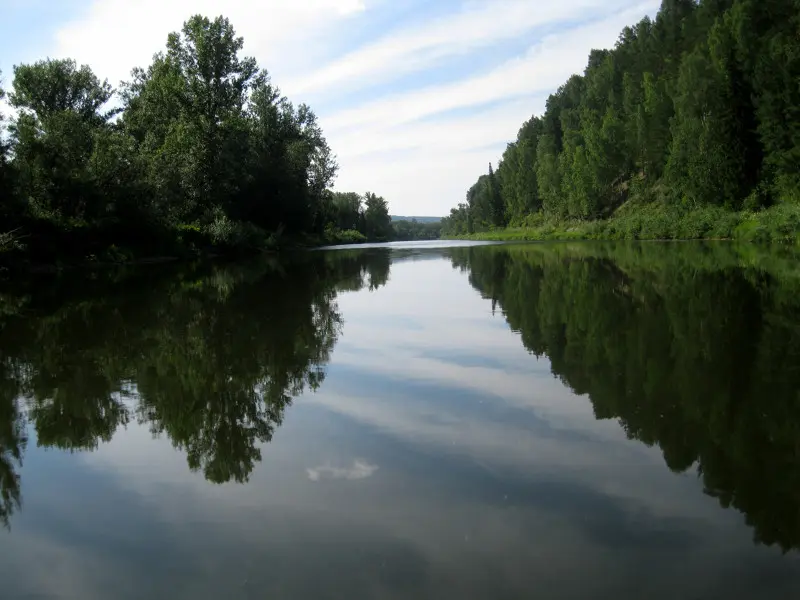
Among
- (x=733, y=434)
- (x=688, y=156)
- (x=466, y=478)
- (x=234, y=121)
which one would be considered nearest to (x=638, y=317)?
(x=733, y=434)

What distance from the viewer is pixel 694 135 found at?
201 feet

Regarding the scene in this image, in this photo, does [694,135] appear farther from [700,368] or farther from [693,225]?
[700,368]

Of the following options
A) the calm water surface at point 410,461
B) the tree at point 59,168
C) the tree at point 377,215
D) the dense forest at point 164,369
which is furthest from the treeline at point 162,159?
the tree at point 377,215

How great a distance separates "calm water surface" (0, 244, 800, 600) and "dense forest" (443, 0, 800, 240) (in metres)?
37.6

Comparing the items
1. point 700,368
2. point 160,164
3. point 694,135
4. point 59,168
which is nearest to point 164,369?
point 700,368

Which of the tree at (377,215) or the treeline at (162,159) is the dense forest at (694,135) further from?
the tree at (377,215)

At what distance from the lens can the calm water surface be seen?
13.1ft

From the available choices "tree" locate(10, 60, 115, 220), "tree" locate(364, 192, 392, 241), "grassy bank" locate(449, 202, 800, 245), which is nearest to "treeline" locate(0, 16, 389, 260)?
"tree" locate(10, 60, 115, 220)

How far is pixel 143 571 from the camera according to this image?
13.4 ft

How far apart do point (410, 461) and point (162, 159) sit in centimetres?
4646

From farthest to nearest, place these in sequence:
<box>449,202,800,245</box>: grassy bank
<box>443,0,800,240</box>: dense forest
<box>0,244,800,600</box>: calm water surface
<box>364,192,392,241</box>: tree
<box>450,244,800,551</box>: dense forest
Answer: <box>364,192,392,241</box>: tree
<box>443,0,800,240</box>: dense forest
<box>449,202,800,245</box>: grassy bank
<box>450,244,800,551</box>: dense forest
<box>0,244,800,600</box>: calm water surface

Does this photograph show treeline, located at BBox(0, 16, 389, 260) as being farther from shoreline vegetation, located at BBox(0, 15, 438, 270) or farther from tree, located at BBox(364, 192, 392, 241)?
tree, located at BBox(364, 192, 392, 241)

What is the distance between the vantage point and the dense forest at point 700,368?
518 cm

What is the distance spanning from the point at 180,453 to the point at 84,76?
6858cm
